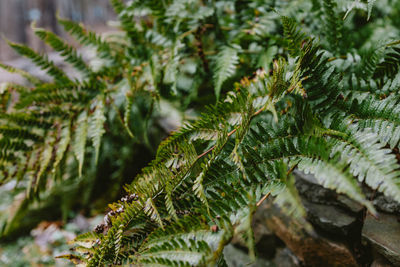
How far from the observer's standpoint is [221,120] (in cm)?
103

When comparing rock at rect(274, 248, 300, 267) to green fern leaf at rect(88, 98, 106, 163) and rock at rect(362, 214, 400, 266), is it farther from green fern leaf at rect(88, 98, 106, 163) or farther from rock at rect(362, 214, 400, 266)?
green fern leaf at rect(88, 98, 106, 163)

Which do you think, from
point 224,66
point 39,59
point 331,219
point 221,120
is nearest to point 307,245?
point 331,219

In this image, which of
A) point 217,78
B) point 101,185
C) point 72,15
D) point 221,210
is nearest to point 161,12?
point 217,78

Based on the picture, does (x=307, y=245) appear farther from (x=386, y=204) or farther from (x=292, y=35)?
(x=292, y=35)

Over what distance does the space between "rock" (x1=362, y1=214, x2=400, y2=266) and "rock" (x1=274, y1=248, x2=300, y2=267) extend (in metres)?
0.48

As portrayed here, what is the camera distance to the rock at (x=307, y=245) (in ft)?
4.07

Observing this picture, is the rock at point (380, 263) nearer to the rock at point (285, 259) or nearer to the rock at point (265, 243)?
the rock at point (285, 259)

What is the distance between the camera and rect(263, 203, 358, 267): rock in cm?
124

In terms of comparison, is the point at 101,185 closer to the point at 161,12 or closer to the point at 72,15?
the point at 161,12

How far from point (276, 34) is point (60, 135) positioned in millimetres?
1442

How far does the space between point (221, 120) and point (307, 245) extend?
87 cm

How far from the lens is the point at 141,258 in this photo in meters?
0.84

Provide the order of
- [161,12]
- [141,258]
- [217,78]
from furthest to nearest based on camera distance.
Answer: [161,12] → [217,78] → [141,258]

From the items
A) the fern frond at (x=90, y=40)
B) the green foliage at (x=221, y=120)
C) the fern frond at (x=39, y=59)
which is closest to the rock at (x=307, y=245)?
the green foliage at (x=221, y=120)
